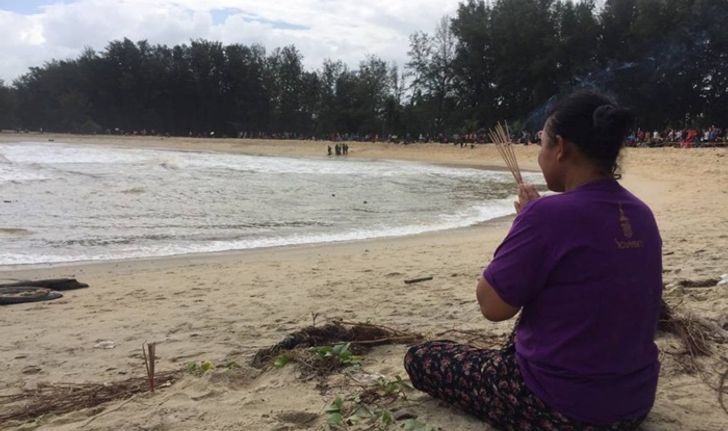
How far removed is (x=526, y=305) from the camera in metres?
2.12

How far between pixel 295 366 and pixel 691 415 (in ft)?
6.08

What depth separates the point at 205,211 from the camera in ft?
46.5

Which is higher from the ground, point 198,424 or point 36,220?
point 198,424

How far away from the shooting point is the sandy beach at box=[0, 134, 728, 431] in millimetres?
2756

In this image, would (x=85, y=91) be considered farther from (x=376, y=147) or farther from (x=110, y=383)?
(x=110, y=383)

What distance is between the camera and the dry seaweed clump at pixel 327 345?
3.21m

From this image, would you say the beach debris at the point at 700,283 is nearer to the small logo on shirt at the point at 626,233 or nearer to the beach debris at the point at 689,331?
the beach debris at the point at 689,331

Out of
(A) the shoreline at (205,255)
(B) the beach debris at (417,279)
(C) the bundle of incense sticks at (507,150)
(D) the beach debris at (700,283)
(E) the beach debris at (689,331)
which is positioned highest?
(C) the bundle of incense sticks at (507,150)

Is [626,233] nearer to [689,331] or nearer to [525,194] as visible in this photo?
[525,194]

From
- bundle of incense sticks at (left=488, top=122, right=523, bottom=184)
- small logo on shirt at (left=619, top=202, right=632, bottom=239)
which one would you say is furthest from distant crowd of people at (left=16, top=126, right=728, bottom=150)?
small logo on shirt at (left=619, top=202, right=632, bottom=239)

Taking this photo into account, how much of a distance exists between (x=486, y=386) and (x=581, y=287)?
582 mm

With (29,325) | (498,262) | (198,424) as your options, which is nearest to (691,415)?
(498,262)

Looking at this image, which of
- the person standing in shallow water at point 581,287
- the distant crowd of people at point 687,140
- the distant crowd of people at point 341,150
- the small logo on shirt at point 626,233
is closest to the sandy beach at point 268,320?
the person standing in shallow water at point 581,287

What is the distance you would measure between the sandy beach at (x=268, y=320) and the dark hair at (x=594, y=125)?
116 cm
